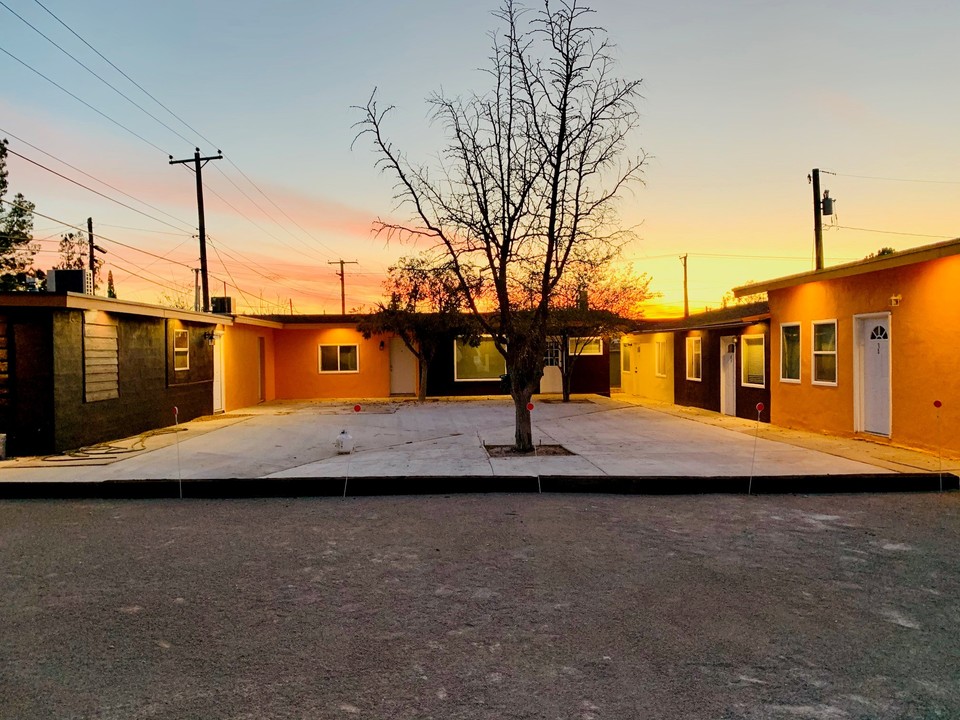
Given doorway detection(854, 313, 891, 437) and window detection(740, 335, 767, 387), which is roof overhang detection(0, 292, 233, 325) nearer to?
doorway detection(854, 313, 891, 437)

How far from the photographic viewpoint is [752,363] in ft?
52.3

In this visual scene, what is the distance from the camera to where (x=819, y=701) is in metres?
2.86

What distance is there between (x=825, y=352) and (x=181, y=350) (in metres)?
14.6

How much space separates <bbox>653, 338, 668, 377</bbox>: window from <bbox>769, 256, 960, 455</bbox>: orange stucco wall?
385 inches

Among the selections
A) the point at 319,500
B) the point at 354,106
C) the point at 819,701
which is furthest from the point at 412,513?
the point at 354,106

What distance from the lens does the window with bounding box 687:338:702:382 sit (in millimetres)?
19625

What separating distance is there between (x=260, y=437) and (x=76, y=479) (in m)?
4.53

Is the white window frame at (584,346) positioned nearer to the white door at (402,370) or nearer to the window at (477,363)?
the window at (477,363)

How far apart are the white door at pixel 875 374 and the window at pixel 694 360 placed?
26.3 feet

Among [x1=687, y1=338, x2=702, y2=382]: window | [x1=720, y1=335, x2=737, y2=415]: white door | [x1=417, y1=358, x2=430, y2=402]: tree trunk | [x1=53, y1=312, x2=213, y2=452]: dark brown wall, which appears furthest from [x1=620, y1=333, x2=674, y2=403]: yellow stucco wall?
[x1=53, y1=312, x2=213, y2=452]: dark brown wall

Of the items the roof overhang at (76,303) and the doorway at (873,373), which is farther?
the doorway at (873,373)

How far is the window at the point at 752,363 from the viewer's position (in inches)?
607

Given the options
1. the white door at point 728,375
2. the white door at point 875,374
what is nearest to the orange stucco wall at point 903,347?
the white door at point 875,374

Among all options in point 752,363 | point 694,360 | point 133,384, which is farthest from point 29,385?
point 694,360
